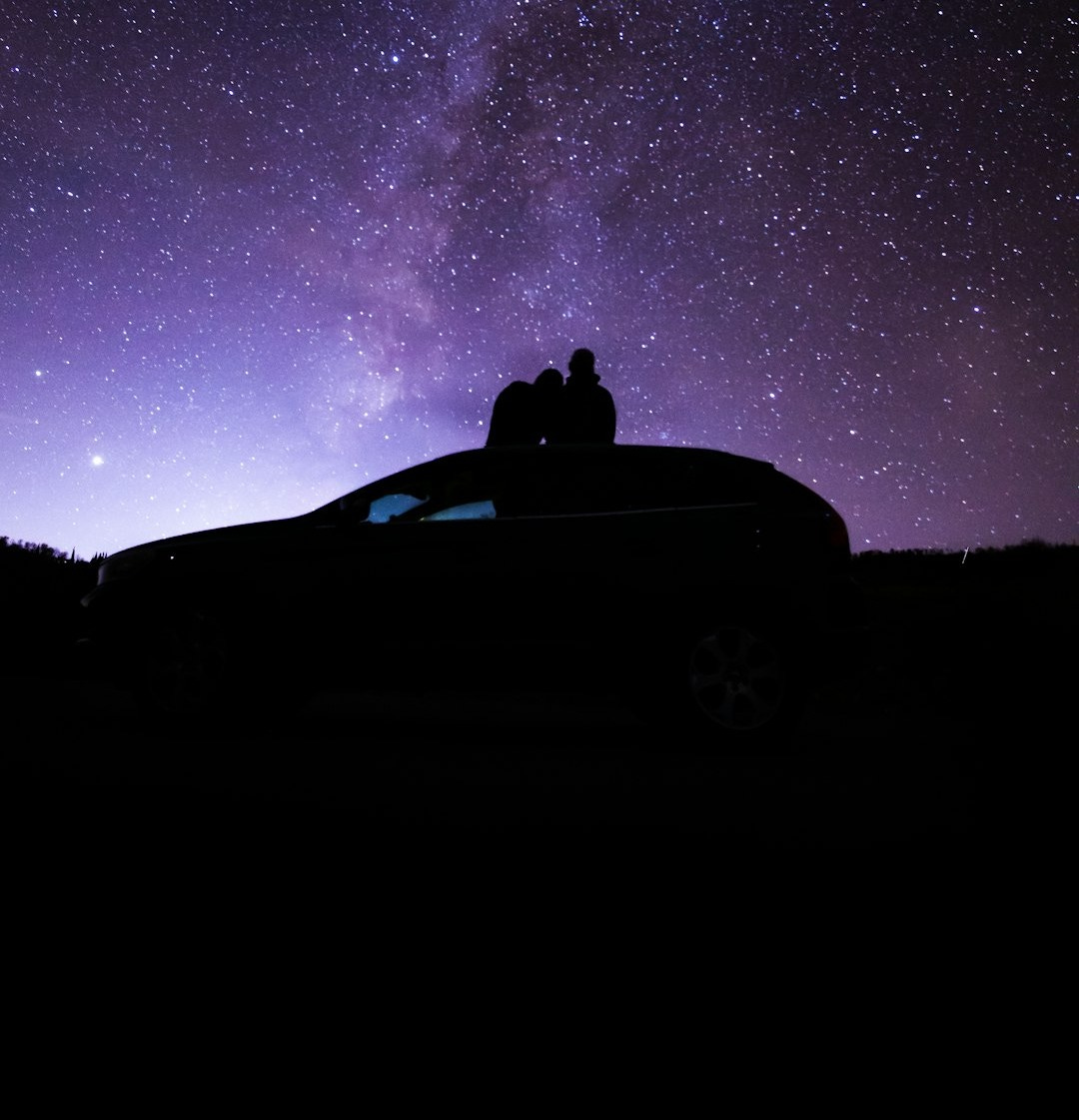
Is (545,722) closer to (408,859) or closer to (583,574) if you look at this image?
(583,574)

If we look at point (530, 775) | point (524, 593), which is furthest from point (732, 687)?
point (530, 775)

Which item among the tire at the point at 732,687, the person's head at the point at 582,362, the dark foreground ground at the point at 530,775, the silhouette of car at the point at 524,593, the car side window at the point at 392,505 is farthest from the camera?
the person's head at the point at 582,362

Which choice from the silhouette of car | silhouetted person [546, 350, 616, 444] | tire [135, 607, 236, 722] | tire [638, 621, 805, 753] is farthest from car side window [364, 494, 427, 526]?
silhouetted person [546, 350, 616, 444]

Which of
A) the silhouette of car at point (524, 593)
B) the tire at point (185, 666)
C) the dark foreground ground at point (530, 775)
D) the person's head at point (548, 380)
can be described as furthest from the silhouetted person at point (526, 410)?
the tire at point (185, 666)

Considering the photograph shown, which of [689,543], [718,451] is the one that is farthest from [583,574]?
[718,451]

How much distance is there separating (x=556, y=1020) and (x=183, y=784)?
3.12m

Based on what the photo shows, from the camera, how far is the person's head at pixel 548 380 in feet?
33.8

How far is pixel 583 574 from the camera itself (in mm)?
6352

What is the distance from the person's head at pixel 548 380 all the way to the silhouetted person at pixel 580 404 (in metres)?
0.15

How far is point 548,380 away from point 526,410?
37cm

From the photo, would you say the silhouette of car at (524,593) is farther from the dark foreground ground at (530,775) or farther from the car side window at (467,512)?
the dark foreground ground at (530,775)

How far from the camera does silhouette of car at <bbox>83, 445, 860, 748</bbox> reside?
6.20m

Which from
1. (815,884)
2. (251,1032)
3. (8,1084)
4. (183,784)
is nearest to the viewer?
(8,1084)

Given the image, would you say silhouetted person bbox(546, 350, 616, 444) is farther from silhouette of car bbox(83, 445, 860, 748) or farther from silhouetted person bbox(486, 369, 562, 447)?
silhouette of car bbox(83, 445, 860, 748)
